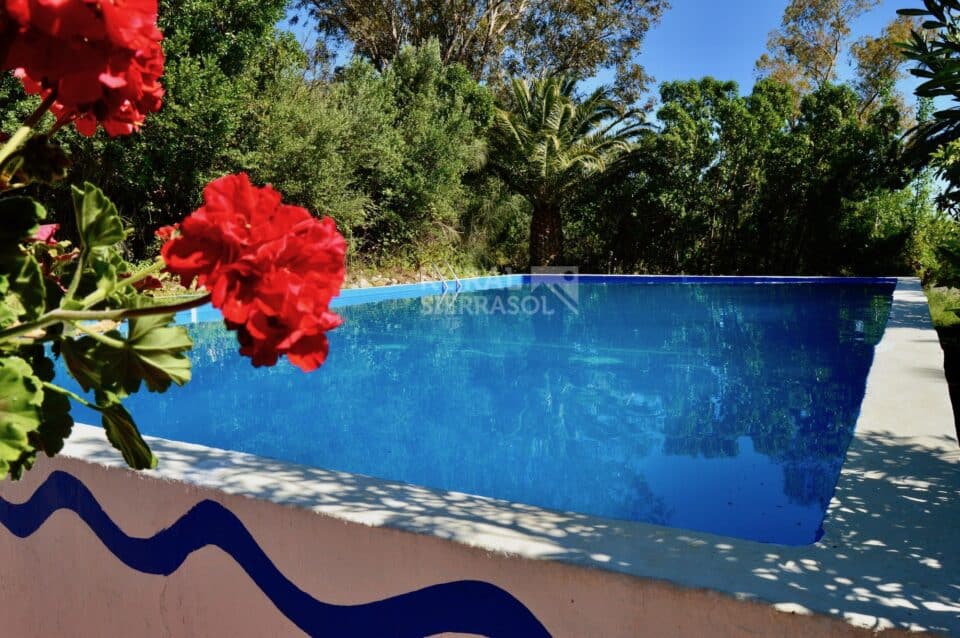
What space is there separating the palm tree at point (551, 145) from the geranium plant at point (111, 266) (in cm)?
1914

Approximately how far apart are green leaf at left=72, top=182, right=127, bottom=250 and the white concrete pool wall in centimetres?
104

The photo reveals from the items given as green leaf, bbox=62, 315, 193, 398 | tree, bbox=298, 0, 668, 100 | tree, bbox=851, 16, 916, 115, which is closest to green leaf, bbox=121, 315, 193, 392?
green leaf, bbox=62, 315, 193, 398

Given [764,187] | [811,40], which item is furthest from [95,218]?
[811,40]

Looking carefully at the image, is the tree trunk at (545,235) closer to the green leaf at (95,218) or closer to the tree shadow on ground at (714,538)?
the tree shadow on ground at (714,538)

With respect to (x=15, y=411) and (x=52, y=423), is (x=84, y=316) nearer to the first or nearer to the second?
(x=15, y=411)

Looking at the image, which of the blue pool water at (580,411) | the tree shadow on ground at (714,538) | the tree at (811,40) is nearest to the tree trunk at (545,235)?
the blue pool water at (580,411)

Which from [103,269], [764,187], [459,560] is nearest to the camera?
[103,269]

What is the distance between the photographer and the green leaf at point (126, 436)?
1.04 metres

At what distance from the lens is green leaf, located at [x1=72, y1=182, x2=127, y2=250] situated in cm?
101

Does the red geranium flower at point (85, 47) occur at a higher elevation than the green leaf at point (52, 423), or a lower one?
higher

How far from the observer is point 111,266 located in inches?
41.6

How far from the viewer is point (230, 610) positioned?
2.01m

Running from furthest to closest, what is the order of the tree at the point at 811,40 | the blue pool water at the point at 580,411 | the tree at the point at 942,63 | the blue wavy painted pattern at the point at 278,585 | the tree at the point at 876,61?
the tree at the point at 811,40 < the tree at the point at 876,61 < the blue pool water at the point at 580,411 < the tree at the point at 942,63 < the blue wavy painted pattern at the point at 278,585

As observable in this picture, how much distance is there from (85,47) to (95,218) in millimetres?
283
